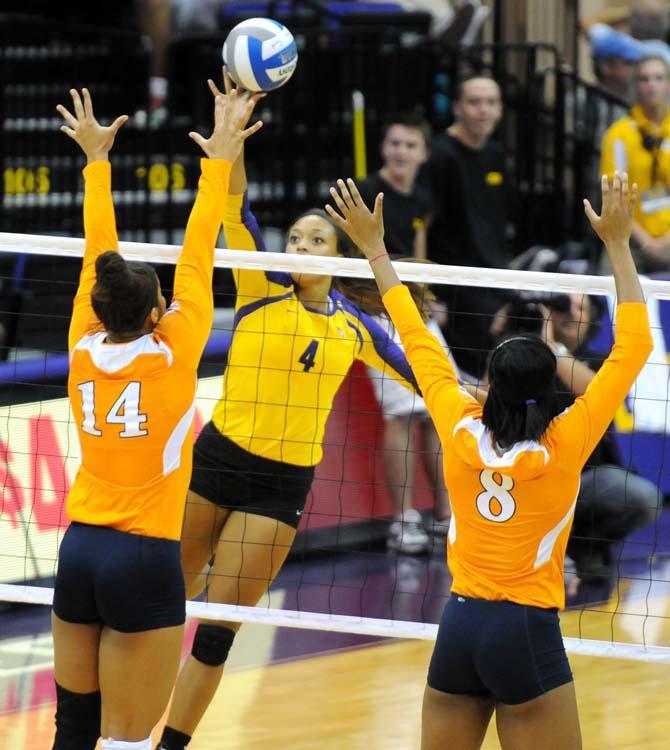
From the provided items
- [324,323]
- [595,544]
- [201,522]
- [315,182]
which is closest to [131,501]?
[201,522]

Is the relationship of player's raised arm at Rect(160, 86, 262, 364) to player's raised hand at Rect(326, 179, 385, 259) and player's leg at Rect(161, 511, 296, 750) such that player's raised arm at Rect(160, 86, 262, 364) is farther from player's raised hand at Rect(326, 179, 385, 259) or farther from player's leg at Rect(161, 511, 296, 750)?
player's leg at Rect(161, 511, 296, 750)

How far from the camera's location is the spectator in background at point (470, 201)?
342 inches

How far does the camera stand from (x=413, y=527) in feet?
25.0

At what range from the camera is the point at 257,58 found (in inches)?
189

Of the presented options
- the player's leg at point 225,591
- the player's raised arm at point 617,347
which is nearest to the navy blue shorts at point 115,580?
the player's leg at point 225,591

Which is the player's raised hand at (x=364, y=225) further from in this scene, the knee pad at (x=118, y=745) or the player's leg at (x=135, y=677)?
the knee pad at (x=118, y=745)

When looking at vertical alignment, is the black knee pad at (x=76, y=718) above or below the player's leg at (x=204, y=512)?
below

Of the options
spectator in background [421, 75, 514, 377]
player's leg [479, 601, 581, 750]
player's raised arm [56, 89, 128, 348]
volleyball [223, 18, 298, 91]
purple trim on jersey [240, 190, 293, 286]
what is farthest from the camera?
spectator in background [421, 75, 514, 377]

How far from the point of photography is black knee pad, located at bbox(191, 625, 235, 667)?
4840 mm

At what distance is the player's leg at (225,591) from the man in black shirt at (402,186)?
3.61 meters

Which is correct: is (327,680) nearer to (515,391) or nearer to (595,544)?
(595,544)

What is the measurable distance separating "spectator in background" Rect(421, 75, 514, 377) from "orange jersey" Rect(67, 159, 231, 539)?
4690 millimetres

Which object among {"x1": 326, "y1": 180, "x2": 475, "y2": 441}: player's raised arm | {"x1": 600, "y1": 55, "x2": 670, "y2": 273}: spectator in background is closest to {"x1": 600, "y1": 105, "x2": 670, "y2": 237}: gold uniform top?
{"x1": 600, "y1": 55, "x2": 670, "y2": 273}: spectator in background

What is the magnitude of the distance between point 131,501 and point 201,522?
1.03 metres
